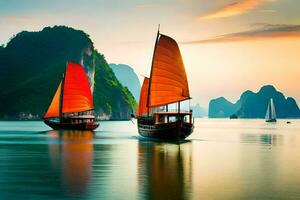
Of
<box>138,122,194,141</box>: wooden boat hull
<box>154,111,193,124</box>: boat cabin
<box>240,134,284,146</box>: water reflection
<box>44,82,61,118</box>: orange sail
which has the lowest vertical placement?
<box>240,134,284,146</box>: water reflection

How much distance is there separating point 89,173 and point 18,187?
21.7 ft

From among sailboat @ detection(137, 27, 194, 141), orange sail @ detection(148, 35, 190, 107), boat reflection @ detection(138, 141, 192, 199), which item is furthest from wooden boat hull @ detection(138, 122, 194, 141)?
boat reflection @ detection(138, 141, 192, 199)

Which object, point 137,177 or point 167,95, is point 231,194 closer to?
point 137,177

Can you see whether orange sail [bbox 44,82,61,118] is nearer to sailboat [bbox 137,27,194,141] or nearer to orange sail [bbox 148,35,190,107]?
sailboat [bbox 137,27,194,141]

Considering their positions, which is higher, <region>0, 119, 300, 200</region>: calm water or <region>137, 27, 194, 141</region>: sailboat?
<region>137, 27, 194, 141</region>: sailboat

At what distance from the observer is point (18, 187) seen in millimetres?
25844

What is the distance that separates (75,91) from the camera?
106562 millimetres

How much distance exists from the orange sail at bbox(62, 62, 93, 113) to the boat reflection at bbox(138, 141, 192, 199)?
62.6 metres

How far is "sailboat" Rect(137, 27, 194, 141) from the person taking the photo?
69688 mm

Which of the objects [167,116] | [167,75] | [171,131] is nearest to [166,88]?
[167,75]

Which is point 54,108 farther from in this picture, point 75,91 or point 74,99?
point 75,91

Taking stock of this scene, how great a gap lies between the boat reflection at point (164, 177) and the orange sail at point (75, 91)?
62.6 metres

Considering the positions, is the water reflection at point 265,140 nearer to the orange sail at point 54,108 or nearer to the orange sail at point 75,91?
the orange sail at point 75,91

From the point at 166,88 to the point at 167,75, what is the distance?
1678mm
